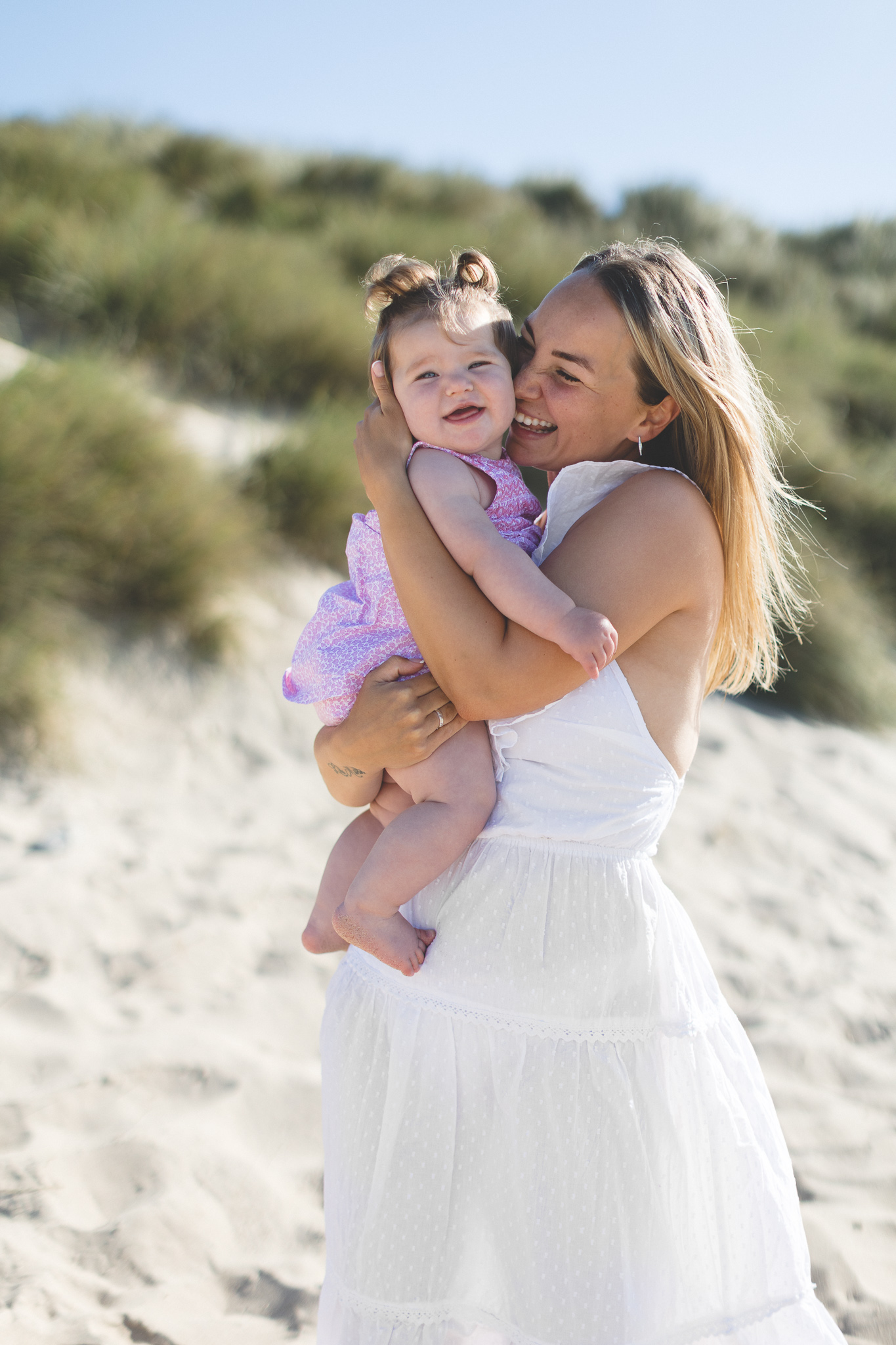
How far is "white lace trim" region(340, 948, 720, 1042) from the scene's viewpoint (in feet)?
5.42

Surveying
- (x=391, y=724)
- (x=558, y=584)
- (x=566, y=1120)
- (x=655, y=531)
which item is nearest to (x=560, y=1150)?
(x=566, y=1120)

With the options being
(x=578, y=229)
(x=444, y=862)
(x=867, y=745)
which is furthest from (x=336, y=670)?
(x=578, y=229)

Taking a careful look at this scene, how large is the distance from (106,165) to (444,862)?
9.00 metres

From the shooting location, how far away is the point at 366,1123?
5.65 feet

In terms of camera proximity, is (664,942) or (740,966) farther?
(740,966)

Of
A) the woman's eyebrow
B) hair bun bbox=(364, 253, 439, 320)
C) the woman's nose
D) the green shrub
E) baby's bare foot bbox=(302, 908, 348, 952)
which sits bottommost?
the green shrub

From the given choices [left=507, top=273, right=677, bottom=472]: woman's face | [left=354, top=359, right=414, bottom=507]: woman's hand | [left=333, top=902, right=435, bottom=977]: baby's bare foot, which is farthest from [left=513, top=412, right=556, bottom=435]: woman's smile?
[left=333, top=902, right=435, bottom=977]: baby's bare foot

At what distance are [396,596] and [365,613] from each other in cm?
12

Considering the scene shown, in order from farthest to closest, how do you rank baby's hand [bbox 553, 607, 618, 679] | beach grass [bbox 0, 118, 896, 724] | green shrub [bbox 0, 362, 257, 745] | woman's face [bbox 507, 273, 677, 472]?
beach grass [bbox 0, 118, 896, 724], green shrub [bbox 0, 362, 257, 745], woman's face [bbox 507, 273, 677, 472], baby's hand [bbox 553, 607, 618, 679]

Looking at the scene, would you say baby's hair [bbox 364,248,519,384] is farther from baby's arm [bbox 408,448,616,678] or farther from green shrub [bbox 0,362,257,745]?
green shrub [bbox 0,362,257,745]

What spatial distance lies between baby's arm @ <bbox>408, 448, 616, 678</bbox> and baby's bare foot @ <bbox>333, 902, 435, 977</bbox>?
0.53m

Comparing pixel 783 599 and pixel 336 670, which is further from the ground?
pixel 783 599

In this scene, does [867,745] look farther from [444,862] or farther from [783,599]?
[444,862]

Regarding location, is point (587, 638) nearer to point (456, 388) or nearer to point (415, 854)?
point (415, 854)
